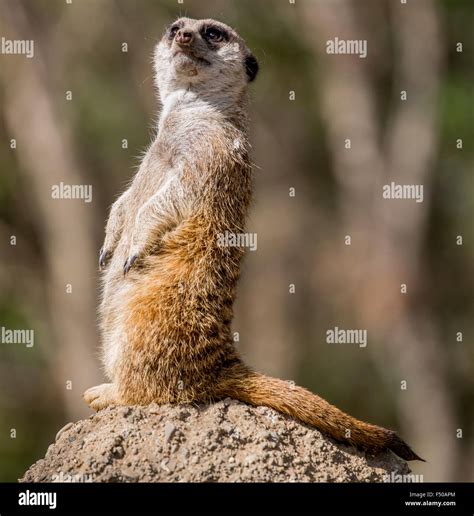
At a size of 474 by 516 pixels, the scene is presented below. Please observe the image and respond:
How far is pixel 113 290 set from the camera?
315 inches

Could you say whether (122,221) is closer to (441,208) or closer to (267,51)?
(267,51)

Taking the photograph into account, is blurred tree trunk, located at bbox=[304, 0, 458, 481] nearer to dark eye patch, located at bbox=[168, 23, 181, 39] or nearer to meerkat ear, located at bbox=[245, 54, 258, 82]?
meerkat ear, located at bbox=[245, 54, 258, 82]

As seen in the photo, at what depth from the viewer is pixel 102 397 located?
773cm

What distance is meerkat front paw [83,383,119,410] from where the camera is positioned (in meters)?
7.63

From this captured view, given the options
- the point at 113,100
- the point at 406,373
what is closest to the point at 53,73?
the point at 113,100

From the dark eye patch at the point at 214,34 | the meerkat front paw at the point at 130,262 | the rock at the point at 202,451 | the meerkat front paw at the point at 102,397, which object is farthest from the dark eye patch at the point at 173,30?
the rock at the point at 202,451

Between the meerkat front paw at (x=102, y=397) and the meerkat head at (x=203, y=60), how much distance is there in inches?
93.1

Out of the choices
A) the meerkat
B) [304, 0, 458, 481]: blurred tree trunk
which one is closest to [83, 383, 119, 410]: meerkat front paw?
the meerkat

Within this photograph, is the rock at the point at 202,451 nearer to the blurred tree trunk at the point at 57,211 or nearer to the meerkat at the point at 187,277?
the meerkat at the point at 187,277

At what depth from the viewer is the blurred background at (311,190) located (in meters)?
22.0

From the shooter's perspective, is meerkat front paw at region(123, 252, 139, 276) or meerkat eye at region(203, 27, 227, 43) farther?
meerkat eye at region(203, 27, 227, 43)

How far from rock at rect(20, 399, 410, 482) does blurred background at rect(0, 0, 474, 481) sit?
13686mm

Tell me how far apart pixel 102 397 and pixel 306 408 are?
4.80 feet
